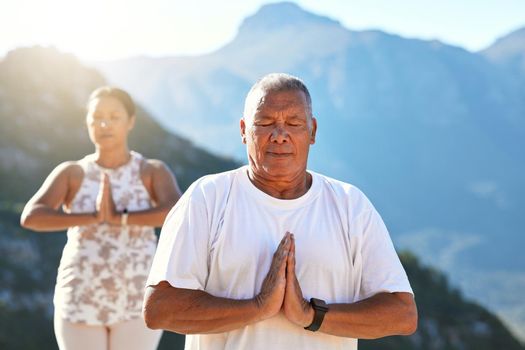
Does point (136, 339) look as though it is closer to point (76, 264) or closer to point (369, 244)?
point (76, 264)

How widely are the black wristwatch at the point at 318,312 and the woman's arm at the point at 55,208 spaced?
6.66 feet

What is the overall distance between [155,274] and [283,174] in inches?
22.0

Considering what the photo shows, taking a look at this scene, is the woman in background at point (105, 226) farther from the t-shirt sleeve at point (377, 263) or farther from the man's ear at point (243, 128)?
the t-shirt sleeve at point (377, 263)

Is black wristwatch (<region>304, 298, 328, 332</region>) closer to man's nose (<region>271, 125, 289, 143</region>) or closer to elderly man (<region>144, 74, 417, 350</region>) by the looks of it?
elderly man (<region>144, 74, 417, 350</region>)

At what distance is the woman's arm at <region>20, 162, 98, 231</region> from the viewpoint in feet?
13.7

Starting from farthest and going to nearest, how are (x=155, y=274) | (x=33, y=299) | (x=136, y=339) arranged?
(x=33, y=299)
(x=136, y=339)
(x=155, y=274)

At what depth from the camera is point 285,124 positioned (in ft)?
8.52

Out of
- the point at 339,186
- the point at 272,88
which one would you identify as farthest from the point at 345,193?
the point at 272,88

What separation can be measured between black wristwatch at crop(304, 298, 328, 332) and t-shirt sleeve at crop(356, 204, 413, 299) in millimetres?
229

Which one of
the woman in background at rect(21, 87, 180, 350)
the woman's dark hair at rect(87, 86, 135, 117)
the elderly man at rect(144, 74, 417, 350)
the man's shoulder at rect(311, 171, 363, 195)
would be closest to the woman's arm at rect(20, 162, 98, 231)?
the woman in background at rect(21, 87, 180, 350)

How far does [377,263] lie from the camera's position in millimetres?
2617

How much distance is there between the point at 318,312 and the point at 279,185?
48 cm

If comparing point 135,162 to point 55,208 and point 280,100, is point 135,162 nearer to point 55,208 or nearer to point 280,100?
point 55,208

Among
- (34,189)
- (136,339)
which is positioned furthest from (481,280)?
(136,339)
